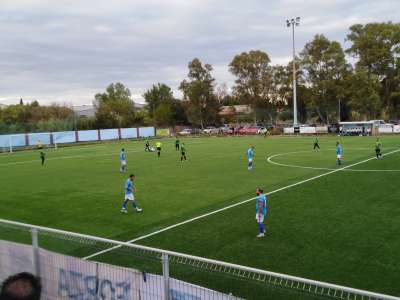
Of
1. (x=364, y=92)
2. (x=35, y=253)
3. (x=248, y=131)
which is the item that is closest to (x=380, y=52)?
(x=364, y=92)

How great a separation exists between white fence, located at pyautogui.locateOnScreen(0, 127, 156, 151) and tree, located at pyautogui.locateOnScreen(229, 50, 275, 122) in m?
25.6

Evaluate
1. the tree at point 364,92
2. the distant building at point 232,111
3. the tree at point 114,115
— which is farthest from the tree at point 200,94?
the tree at point 364,92

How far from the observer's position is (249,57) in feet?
317

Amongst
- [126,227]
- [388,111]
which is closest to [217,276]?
[126,227]

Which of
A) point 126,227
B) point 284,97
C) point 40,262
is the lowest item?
point 126,227

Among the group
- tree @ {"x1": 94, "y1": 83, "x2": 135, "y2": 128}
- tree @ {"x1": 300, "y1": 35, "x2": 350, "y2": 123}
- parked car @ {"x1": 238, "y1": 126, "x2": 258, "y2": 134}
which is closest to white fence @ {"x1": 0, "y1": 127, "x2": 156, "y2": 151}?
tree @ {"x1": 94, "y1": 83, "x2": 135, "y2": 128}

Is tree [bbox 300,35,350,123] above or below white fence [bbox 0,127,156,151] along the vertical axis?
above

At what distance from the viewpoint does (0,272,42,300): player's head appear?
675 centimetres

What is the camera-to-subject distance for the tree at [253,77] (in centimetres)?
9650

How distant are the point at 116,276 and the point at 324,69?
82.5 meters

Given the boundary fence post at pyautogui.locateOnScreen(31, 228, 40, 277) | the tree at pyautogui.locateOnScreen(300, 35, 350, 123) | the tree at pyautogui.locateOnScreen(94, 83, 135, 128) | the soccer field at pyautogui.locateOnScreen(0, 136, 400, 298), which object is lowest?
the soccer field at pyautogui.locateOnScreen(0, 136, 400, 298)

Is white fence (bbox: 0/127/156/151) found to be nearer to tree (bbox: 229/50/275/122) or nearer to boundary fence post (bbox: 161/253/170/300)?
tree (bbox: 229/50/275/122)

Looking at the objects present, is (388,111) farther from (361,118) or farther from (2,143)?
(2,143)

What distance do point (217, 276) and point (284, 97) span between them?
295 ft
